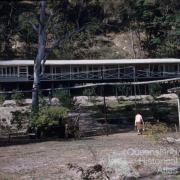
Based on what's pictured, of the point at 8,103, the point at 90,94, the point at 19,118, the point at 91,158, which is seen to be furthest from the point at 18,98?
the point at 91,158

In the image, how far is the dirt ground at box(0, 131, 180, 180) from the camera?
16.0 meters

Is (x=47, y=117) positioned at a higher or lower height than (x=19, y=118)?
higher

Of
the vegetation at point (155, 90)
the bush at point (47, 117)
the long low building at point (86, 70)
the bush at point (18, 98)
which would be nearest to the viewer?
the bush at point (47, 117)

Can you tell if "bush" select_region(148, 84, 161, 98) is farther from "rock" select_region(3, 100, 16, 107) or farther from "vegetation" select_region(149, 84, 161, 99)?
"rock" select_region(3, 100, 16, 107)

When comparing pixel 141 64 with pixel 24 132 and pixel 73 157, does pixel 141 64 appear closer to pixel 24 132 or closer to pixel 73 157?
pixel 24 132

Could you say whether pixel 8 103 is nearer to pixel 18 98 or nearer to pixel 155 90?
pixel 18 98

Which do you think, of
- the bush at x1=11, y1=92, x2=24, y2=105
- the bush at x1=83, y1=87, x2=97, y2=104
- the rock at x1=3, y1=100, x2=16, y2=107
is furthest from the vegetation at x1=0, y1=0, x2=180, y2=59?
the bush at x1=11, y1=92, x2=24, y2=105

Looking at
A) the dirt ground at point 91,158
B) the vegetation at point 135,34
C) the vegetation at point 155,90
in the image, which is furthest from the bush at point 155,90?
the dirt ground at point 91,158

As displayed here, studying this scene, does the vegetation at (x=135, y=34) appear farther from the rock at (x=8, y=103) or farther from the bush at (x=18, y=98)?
the bush at (x=18, y=98)

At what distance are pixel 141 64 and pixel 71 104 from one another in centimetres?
2063

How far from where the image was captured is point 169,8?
62656 mm

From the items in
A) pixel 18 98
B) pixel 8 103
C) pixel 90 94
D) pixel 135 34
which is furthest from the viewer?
pixel 135 34

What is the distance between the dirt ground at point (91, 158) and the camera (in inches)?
628

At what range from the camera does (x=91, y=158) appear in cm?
2005
